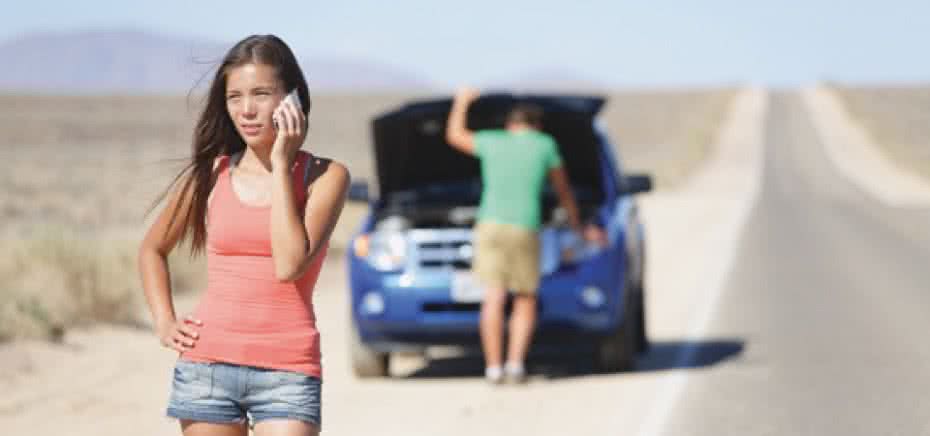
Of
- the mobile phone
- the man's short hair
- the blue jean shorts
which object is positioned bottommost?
the man's short hair

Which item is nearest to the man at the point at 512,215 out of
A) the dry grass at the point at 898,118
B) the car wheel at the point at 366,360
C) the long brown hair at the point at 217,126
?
the car wheel at the point at 366,360

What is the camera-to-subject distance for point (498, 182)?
10906mm

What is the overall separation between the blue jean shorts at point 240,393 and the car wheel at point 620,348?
23.3 ft

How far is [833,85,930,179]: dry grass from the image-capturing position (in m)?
72.3

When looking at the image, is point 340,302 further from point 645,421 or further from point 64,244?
point 645,421

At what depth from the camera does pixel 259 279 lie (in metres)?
4.39

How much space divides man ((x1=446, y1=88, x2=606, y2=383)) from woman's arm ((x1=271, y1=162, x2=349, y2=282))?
20.8ft

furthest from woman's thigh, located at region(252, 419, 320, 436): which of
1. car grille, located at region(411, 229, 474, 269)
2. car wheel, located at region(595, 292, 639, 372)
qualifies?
car wheel, located at region(595, 292, 639, 372)

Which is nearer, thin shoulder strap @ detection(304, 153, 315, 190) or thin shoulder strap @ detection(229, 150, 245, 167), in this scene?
thin shoulder strap @ detection(304, 153, 315, 190)

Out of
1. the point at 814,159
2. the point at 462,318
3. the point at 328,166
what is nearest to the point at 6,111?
the point at 814,159

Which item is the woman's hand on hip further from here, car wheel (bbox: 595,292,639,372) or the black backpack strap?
car wheel (bbox: 595,292,639,372)

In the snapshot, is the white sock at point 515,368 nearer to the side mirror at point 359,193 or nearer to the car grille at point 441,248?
the car grille at point 441,248

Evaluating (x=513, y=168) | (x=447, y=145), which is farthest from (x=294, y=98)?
(x=447, y=145)

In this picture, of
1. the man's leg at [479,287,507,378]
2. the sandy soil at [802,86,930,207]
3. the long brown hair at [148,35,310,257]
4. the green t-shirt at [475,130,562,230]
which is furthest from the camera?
the sandy soil at [802,86,930,207]
